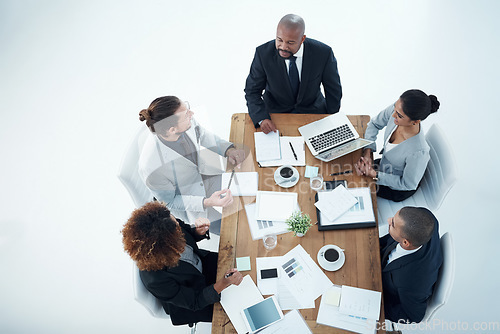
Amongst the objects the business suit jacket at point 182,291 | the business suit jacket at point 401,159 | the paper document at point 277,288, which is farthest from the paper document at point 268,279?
the business suit jacket at point 401,159

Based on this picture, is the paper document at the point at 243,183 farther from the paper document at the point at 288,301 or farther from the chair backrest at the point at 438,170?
the chair backrest at the point at 438,170

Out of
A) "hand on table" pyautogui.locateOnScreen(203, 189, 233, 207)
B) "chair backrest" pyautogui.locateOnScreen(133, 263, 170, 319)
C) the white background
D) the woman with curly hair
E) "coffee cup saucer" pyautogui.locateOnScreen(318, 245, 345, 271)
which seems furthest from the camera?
the white background

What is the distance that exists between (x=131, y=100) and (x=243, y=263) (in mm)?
2452

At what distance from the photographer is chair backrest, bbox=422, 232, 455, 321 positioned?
1.76 metres

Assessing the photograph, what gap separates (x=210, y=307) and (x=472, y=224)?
205 cm

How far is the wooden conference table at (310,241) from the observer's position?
186 cm

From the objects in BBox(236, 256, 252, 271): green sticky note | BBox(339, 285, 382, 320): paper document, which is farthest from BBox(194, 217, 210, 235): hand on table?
BBox(339, 285, 382, 320): paper document

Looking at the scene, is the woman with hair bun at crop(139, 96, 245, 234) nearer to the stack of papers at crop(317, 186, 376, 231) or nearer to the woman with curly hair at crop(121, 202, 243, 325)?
the woman with curly hair at crop(121, 202, 243, 325)

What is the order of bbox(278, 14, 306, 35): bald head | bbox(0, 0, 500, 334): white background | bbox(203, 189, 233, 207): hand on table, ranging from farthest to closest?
bbox(0, 0, 500, 334): white background → bbox(278, 14, 306, 35): bald head → bbox(203, 189, 233, 207): hand on table

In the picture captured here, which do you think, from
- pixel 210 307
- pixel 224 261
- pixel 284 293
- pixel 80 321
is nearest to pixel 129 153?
pixel 224 261

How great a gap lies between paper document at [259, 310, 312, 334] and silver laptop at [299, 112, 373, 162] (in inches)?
→ 34.4

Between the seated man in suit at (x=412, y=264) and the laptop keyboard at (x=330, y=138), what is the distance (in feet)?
1.91

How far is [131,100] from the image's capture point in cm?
381

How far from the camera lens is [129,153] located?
224cm
